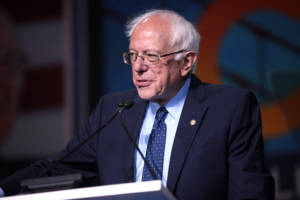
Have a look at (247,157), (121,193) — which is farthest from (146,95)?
(121,193)

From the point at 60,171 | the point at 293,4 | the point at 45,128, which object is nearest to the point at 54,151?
the point at 45,128

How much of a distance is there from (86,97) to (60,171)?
1.54m

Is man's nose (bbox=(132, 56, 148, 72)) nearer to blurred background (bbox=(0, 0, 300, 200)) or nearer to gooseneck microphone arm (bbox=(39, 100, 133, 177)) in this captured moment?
gooseneck microphone arm (bbox=(39, 100, 133, 177))

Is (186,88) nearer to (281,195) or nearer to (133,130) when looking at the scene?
(133,130)

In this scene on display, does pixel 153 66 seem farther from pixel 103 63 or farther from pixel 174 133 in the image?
pixel 103 63

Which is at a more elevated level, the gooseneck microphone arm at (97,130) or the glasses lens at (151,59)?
the glasses lens at (151,59)

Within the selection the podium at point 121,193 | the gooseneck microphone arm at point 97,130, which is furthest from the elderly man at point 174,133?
the podium at point 121,193

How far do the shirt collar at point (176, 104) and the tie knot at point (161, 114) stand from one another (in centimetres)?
2

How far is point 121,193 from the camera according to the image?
4.97 ft

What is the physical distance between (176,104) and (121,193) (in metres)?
0.83

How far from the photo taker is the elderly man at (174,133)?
2008 millimetres

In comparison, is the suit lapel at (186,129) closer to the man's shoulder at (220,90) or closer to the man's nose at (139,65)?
the man's shoulder at (220,90)

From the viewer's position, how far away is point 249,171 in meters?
1.94

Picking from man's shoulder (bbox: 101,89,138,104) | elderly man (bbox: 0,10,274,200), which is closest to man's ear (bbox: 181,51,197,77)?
elderly man (bbox: 0,10,274,200)
